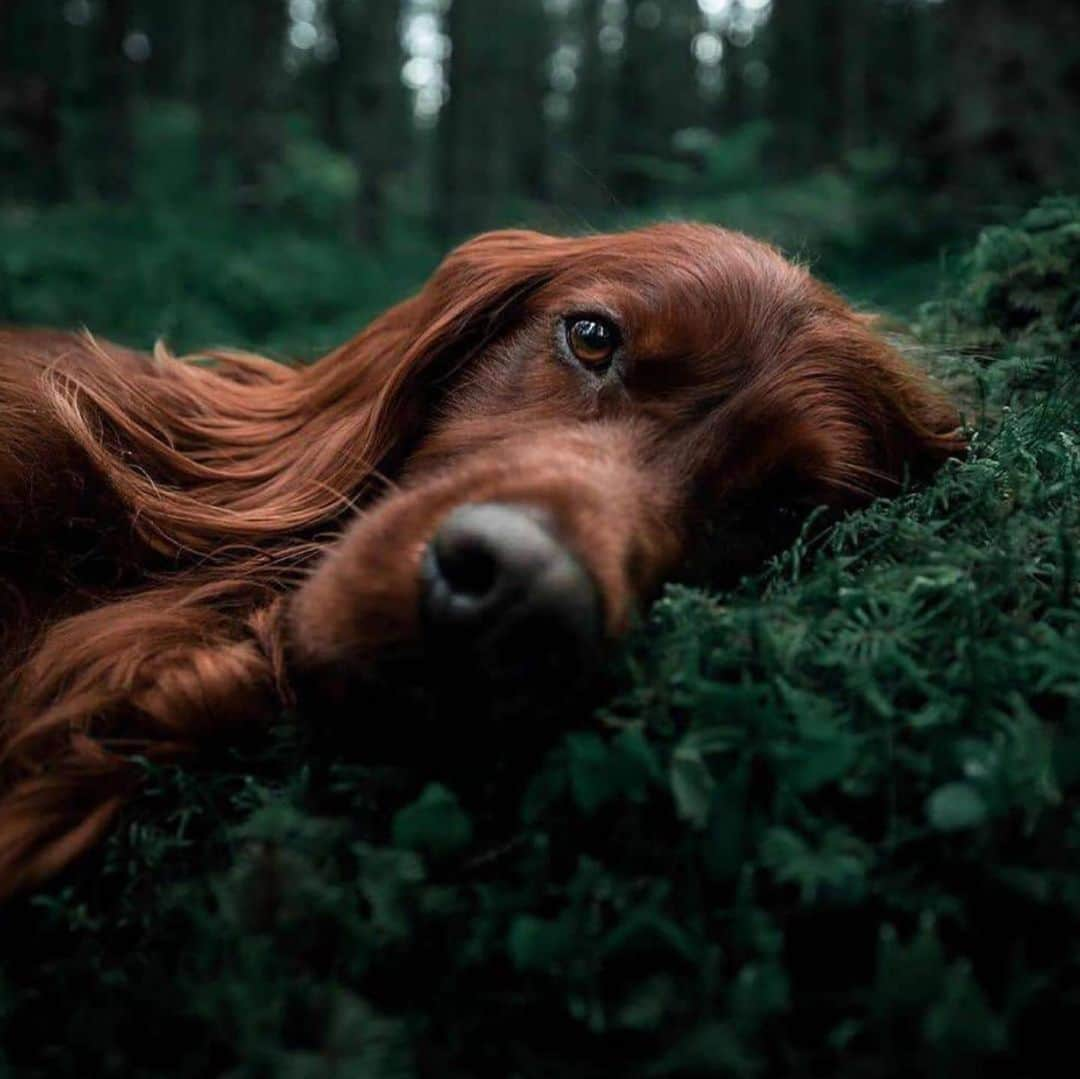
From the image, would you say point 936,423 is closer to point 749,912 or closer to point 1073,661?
point 1073,661

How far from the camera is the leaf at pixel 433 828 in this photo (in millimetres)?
1610

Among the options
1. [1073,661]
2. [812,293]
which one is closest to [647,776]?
[1073,661]

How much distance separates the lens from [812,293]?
8.80 feet

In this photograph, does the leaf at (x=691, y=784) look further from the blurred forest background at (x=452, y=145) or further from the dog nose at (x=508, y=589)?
the blurred forest background at (x=452, y=145)

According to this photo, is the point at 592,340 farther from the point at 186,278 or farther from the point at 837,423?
the point at 186,278

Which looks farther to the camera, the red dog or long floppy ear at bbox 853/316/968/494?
long floppy ear at bbox 853/316/968/494

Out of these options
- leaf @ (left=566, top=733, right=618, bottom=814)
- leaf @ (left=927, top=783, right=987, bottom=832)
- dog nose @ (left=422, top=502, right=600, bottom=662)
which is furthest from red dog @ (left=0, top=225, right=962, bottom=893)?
leaf @ (left=927, top=783, right=987, bottom=832)

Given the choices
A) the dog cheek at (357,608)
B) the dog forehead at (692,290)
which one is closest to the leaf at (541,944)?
the dog cheek at (357,608)

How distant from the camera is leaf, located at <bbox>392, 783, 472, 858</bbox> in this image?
161 centimetres

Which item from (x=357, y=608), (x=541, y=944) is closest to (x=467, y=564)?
(x=357, y=608)

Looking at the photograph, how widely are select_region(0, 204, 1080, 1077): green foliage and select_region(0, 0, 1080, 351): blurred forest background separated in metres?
1.73

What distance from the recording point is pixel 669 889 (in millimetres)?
1478

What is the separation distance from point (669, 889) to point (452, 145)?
16089 mm

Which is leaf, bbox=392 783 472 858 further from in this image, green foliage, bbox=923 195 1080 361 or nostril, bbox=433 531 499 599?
green foliage, bbox=923 195 1080 361
